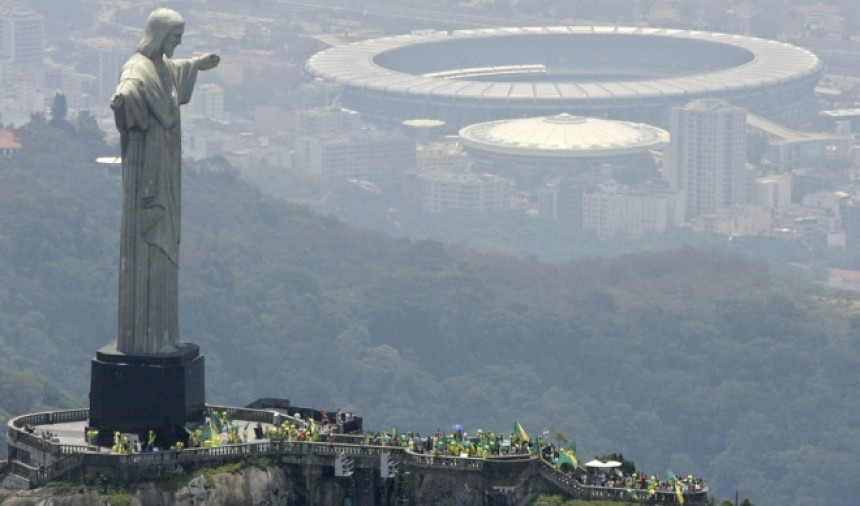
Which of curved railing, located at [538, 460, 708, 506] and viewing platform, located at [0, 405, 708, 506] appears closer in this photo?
curved railing, located at [538, 460, 708, 506]

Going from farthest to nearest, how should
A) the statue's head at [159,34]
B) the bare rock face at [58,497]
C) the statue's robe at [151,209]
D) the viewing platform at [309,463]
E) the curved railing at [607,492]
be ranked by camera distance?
the statue's head at [159,34] → the statue's robe at [151,209] → the viewing platform at [309,463] → the bare rock face at [58,497] → the curved railing at [607,492]

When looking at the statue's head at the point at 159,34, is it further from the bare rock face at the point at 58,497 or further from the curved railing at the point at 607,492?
the curved railing at the point at 607,492

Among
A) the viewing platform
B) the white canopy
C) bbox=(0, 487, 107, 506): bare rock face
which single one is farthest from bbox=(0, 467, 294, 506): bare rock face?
the white canopy

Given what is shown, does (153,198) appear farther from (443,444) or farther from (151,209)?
(443,444)

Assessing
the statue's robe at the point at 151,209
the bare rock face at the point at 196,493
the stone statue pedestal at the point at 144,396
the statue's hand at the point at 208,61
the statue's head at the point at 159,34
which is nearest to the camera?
the bare rock face at the point at 196,493

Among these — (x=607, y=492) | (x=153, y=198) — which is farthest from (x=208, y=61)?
(x=607, y=492)

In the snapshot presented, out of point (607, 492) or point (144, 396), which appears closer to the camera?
point (607, 492)

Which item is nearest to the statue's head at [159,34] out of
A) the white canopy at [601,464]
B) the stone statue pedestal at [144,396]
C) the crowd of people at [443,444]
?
the stone statue pedestal at [144,396]

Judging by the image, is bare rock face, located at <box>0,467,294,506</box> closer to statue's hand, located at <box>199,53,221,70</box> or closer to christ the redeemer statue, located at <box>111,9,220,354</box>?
christ the redeemer statue, located at <box>111,9,220,354</box>
